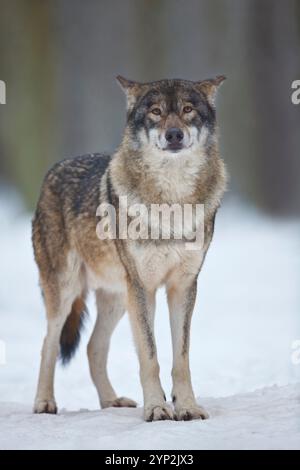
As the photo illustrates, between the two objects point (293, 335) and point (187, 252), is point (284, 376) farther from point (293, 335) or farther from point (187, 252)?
point (187, 252)

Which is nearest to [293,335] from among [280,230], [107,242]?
[280,230]

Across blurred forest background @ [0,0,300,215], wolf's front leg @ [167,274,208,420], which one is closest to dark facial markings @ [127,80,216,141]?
wolf's front leg @ [167,274,208,420]

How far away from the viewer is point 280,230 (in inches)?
221

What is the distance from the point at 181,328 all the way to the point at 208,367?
5.00 feet

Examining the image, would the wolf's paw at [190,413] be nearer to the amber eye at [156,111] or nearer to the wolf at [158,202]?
the wolf at [158,202]

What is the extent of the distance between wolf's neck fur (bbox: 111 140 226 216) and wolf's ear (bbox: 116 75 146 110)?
0.17 m

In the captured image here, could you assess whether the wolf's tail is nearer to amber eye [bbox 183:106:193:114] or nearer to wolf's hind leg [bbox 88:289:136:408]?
wolf's hind leg [bbox 88:289:136:408]

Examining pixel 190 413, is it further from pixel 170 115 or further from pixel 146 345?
pixel 170 115

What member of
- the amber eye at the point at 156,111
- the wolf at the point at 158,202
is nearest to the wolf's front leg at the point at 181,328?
the wolf at the point at 158,202

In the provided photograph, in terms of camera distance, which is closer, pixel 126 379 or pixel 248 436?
pixel 248 436

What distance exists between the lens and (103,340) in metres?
3.37

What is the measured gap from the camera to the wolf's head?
2619mm

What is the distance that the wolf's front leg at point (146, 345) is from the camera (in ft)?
8.50
